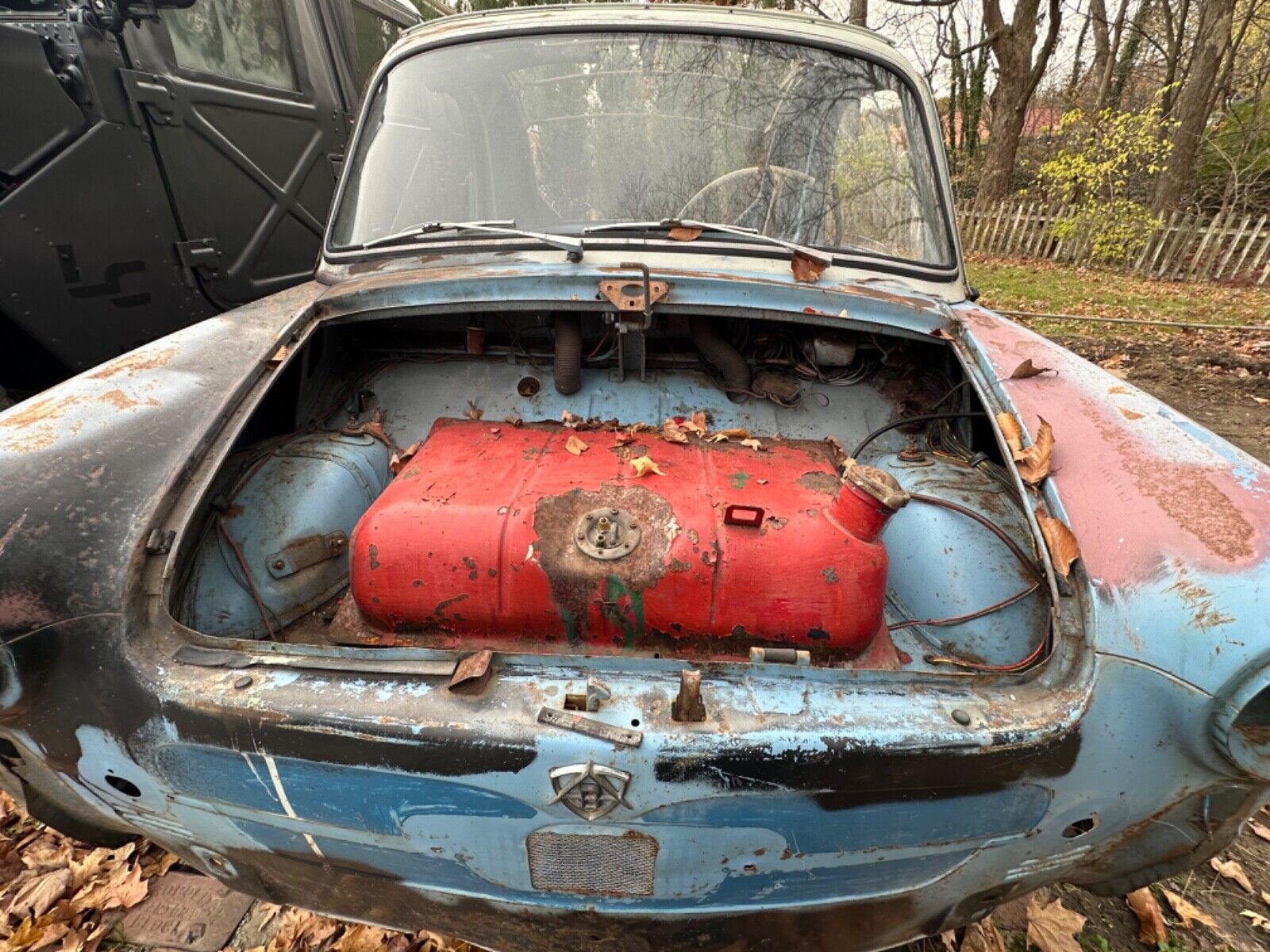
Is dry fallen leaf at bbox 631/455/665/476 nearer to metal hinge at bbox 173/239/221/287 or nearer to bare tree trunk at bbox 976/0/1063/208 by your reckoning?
metal hinge at bbox 173/239/221/287

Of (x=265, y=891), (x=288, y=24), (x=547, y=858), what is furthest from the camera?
(x=288, y=24)

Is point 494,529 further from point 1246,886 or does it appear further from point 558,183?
point 1246,886

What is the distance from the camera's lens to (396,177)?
97.2 inches

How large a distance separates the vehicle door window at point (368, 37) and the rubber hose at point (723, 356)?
3990mm

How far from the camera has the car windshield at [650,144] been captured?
2.30 m

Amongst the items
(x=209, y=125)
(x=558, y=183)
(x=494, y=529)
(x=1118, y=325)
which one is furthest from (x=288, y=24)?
(x=1118, y=325)

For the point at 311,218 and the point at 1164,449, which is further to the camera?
the point at 311,218

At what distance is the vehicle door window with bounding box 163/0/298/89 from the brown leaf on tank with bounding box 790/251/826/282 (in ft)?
11.8

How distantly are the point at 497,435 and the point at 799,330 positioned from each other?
3.66 ft

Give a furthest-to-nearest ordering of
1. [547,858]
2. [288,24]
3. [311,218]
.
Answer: [311,218]
[288,24]
[547,858]

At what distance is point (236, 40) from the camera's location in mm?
4027

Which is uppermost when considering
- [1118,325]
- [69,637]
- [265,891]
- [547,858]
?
[69,637]

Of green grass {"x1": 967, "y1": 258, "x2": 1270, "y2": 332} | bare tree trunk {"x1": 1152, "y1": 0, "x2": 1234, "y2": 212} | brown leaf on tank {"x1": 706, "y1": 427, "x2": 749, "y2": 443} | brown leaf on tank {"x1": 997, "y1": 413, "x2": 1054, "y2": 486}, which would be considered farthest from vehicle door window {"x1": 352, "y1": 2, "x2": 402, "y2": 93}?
bare tree trunk {"x1": 1152, "y1": 0, "x2": 1234, "y2": 212}

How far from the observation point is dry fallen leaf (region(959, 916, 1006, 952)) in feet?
5.72
